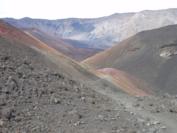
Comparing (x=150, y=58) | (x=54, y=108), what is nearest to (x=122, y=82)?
(x=54, y=108)

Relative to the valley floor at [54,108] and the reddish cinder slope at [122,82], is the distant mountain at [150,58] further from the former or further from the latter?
the valley floor at [54,108]

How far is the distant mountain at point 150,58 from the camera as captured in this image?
68.4 metres

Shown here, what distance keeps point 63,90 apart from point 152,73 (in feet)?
172

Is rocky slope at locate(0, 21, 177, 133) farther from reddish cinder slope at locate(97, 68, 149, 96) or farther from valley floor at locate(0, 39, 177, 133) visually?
reddish cinder slope at locate(97, 68, 149, 96)

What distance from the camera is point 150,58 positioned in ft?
256

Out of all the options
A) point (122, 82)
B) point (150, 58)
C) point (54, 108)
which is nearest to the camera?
point (54, 108)

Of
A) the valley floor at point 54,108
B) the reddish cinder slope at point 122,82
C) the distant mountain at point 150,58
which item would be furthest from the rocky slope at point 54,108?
the distant mountain at point 150,58

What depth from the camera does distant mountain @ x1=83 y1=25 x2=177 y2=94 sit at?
68.4 meters

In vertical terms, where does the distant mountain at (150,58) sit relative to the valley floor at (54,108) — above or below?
below

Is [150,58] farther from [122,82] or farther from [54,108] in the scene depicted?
[54,108]

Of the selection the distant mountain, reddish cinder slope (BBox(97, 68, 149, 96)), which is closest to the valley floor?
reddish cinder slope (BBox(97, 68, 149, 96))

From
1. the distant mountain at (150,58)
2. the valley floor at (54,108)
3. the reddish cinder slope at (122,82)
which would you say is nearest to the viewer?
the valley floor at (54,108)

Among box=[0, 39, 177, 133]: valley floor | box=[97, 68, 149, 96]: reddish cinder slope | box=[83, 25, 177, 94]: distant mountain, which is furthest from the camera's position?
box=[83, 25, 177, 94]: distant mountain

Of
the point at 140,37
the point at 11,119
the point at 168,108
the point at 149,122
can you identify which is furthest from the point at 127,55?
the point at 11,119
